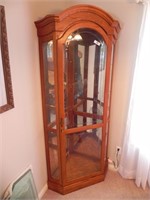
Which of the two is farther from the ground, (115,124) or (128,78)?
(128,78)

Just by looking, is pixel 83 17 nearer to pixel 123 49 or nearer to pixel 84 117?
pixel 123 49

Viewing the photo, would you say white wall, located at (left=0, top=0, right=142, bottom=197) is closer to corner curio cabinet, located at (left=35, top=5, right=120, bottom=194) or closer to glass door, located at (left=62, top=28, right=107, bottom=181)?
corner curio cabinet, located at (left=35, top=5, right=120, bottom=194)

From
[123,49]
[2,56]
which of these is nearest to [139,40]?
[123,49]

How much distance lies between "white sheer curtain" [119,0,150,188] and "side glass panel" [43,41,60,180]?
0.83 meters

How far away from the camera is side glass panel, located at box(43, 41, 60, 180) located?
4.89 ft

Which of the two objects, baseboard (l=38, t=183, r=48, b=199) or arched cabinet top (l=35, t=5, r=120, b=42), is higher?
arched cabinet top (l=35, t=5, r=120, b=42)

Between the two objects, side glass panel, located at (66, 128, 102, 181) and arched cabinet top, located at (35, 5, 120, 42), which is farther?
side glass panel, located at (66, 128, 102, 181)

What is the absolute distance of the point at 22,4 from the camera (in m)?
1.26

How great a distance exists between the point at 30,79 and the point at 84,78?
594 millimetres

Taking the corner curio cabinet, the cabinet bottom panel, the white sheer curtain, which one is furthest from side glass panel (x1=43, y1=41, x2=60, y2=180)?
the white sheer curtain

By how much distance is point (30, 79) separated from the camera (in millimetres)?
1455

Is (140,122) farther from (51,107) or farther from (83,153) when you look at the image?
(51,107)

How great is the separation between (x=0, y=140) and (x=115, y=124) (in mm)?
1354

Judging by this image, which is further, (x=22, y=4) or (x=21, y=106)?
(x=21, y=106)
